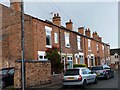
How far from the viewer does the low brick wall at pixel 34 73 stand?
55.8 feet

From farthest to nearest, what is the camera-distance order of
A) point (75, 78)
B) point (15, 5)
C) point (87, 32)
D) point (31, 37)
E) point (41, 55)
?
point (87, 32), point (15, 5), point (41, 55), point (31, 37), point (75, 78)

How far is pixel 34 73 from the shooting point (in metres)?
18.5

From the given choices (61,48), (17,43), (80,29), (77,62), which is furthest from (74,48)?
(17,43)

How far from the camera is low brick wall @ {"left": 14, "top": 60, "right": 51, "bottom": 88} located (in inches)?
669

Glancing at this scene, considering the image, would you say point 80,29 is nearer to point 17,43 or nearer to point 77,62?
point 77,62

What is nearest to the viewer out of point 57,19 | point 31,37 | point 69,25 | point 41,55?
point 31,37

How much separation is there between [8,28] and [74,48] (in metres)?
10.9

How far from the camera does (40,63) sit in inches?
771

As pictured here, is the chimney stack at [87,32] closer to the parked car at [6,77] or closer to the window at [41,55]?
the window at [41,55]

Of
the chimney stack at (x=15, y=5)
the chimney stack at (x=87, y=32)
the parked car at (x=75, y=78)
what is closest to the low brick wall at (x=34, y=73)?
the parked car at (x=75, y=78)

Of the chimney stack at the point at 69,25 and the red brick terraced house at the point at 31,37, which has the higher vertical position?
the chimney stack at the point at 69,25

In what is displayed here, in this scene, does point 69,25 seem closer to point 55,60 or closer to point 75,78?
point 55,60

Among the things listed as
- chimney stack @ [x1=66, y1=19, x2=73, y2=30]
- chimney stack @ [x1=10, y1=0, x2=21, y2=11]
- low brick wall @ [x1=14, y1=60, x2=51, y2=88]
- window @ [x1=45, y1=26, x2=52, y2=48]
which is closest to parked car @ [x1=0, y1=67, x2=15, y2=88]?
low brick wall @ [x1=14, y1=60, x2=51, y2=88]

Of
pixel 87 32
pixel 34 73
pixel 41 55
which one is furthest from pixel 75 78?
pixel 87 32
